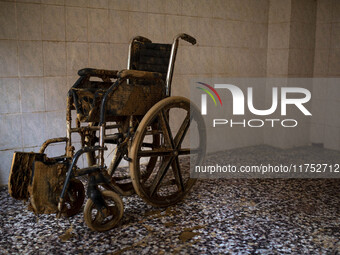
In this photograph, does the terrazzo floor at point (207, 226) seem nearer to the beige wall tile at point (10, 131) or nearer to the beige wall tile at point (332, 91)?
the beige wall tile at point (10, 131)

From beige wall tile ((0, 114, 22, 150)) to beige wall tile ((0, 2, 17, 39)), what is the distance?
684 millimetres

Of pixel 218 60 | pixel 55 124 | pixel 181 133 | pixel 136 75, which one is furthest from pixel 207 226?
pixel 218 60

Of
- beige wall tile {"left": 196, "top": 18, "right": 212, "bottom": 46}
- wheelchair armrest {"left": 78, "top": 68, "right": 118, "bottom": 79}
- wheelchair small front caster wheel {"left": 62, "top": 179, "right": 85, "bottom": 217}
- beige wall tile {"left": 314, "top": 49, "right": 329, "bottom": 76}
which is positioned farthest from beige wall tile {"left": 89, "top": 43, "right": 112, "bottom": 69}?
beige wall tile {"left": 314, "top": 49, "right": 329, "bottom": 76}

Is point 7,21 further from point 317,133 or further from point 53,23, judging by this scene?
point 317,133

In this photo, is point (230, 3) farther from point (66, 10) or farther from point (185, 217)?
point (185, 217)

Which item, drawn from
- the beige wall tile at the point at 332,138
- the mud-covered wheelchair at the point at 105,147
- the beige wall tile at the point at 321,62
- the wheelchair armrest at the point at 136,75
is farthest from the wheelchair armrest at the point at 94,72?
the beige wall tile at the point at 332,138

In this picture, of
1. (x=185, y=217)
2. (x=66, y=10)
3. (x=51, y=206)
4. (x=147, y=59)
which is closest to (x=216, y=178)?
(x=185, y=217)

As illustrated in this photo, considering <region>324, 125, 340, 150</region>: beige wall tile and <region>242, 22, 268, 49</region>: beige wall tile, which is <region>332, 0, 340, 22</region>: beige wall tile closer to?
<region>242, 22, 268, 49</region>: beige wall tile

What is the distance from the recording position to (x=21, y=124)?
3391 mm

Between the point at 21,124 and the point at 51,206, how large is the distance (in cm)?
137

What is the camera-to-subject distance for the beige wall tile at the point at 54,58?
3418mm

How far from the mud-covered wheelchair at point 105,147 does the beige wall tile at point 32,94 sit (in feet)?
2.77

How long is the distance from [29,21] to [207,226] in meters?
2.26

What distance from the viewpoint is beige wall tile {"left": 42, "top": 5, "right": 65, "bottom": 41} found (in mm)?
3365
